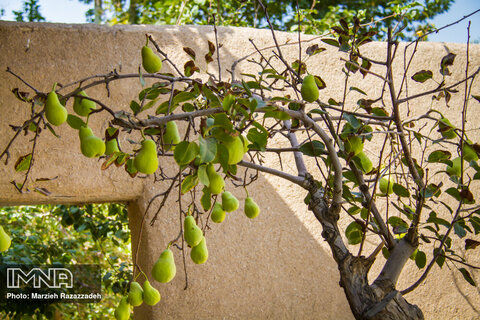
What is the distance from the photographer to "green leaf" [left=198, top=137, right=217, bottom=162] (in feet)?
2.25

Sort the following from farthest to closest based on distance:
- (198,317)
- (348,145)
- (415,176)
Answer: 1. (198,317)
2. (415,176)
3. (348,145)

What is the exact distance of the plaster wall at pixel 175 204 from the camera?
1554 millimetres

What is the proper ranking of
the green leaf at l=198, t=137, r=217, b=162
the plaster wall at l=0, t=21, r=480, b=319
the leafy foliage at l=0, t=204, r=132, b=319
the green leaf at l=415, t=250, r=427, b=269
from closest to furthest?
the green leaf at l=198, t=137, r=217, b=162
the green leaf at l=415, t=250, r=427, b=269
the plaster wall at l=0, t=21, r=480, b=319
the leafy foliage at l=0, t=204, r=132, b=319

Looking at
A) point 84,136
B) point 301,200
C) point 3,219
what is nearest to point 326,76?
point 301,200

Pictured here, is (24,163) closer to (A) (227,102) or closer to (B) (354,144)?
(A) (227,102)

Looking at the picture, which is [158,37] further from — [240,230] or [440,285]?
[440,285]

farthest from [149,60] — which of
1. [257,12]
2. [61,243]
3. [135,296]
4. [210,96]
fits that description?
[257,12]

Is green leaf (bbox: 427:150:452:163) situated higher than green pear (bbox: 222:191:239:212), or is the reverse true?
green pear (bbox: 222:191:239:212)

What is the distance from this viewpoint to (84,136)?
2.64ft

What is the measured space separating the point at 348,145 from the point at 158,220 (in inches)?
33.5

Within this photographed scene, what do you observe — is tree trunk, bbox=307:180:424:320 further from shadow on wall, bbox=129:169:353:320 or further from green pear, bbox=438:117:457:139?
shadow on wall, bbox=129:169:353:320

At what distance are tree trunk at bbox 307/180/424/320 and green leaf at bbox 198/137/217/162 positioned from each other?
470 millimetres

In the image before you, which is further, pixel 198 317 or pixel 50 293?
pixel 50 293

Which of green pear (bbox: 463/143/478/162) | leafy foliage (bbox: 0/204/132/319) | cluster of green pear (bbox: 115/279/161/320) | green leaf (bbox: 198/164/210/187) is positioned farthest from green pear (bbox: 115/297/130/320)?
leafy foliage (bbox: 0/204/132/319)
